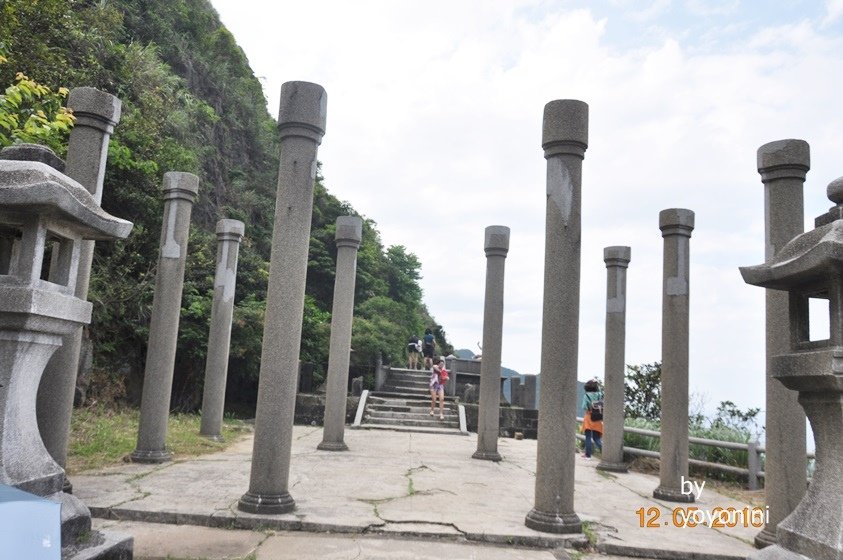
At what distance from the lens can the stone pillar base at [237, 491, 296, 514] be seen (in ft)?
17.1

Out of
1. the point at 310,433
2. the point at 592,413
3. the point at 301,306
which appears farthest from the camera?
the point at 310,433

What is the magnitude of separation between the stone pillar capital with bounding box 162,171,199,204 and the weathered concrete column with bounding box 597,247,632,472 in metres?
6.66

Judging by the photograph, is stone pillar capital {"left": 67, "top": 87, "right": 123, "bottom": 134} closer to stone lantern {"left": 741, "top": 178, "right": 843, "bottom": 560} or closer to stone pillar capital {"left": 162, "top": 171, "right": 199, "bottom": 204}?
stone pillar capital {"left": 162, "top": 171, "right": 199, "bottom": 204}

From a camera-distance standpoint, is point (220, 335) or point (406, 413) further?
point (406, 413)

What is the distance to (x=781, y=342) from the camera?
535 centimetres

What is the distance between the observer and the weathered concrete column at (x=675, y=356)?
714cm

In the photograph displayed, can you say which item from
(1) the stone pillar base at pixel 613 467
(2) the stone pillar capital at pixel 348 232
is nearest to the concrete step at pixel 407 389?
(2) the stone pillar capital at pixel 348 232

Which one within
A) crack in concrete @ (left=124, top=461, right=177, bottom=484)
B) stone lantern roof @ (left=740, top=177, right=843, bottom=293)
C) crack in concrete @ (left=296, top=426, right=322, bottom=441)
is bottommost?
crack in concrete @ (left=296, top=426, right=322, bottom=441)

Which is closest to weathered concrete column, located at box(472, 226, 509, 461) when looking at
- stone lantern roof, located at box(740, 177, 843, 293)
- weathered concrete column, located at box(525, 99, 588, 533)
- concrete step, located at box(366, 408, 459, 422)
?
weathered concrete column, located at box(525, 99, 588, 533)

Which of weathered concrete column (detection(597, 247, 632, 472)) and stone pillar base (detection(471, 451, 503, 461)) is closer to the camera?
weathered concrete column (detection(597, 247, 632, 472))

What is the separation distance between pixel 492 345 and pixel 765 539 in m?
5.57

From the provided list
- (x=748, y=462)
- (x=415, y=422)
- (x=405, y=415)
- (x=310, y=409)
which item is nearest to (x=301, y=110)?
(x=748, y=462)

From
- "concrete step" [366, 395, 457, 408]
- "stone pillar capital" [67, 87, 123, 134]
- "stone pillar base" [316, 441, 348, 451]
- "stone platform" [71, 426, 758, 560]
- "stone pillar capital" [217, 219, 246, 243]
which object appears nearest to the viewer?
"stone platform" [71, 426, 758, 560]

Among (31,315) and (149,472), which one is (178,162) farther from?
(31,315)
